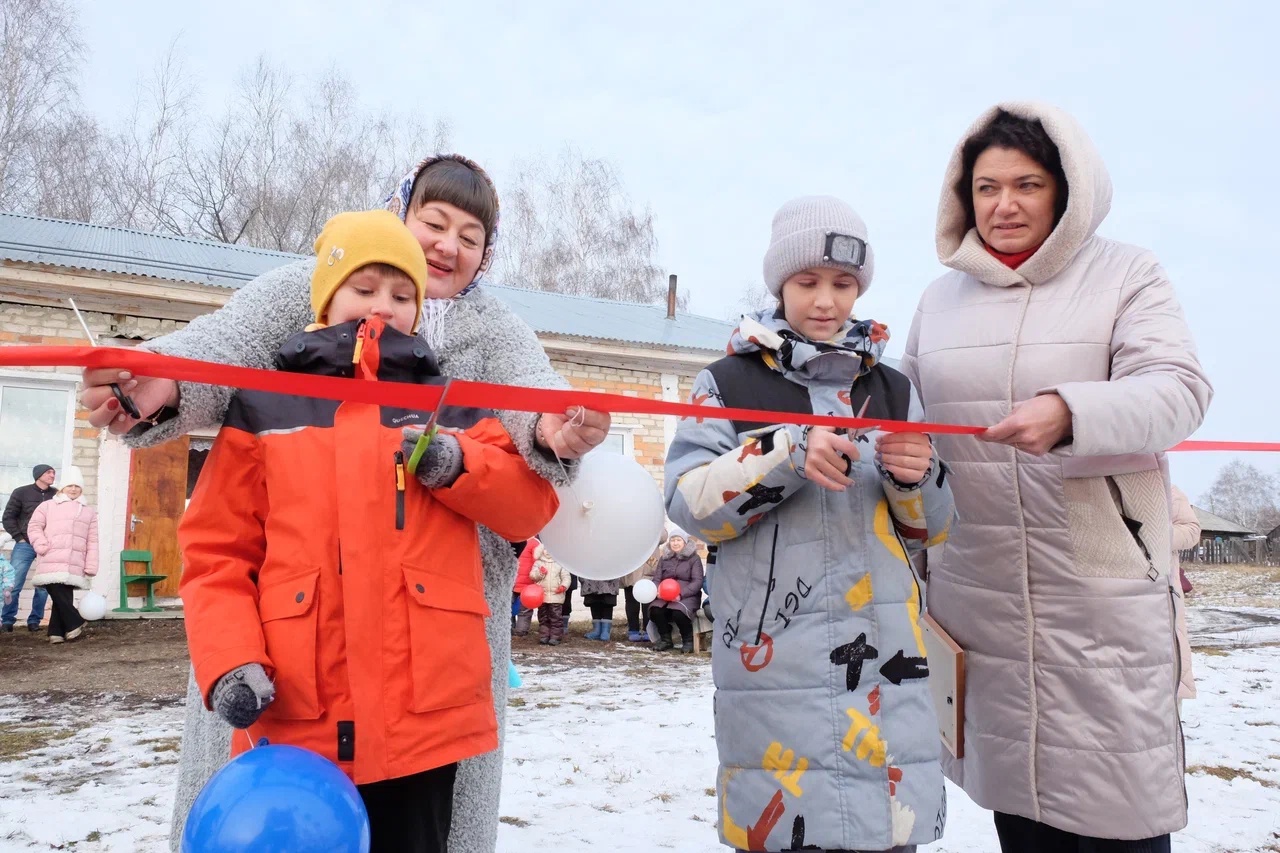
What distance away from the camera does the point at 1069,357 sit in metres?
2.08

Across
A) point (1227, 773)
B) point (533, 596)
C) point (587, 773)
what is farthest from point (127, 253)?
point (1227, 773)

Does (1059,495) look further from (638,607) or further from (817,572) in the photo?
(638,607)

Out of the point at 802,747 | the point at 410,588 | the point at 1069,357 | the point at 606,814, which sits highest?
the point at 1069,357

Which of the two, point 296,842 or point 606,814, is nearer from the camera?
point 296,842

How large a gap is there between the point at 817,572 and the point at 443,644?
2.57ft

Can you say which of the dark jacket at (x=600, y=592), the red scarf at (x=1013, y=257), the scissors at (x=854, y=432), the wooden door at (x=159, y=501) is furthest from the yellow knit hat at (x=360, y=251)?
the wooden door at (x=159, y=501)

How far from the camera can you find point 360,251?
6.00 ft

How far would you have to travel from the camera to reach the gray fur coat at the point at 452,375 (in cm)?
174

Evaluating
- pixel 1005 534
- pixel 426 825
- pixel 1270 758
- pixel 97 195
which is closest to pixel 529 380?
pixel 426 825

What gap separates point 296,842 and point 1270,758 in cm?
513

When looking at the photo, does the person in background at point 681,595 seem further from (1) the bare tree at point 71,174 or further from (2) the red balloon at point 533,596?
(1) the bare tree at point 71,174

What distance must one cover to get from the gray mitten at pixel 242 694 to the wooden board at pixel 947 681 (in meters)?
1.44

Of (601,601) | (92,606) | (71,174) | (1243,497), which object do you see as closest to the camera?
(92,606)

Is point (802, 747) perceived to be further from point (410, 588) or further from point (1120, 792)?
point (410, 588)
